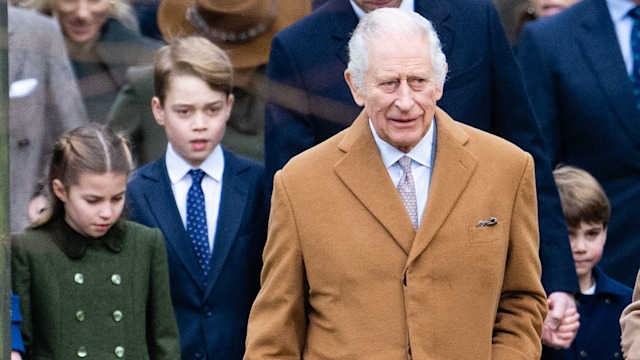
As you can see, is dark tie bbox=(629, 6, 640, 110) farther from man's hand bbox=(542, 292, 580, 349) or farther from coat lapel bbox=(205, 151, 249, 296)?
coat lapel bbox=(205, 151, 249, 296)

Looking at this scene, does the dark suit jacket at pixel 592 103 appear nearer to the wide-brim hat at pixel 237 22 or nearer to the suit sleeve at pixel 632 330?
the wide-brim hat at pixel 237 22

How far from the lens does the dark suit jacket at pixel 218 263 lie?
19.6ft

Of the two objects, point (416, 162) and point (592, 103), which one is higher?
point (416, 162)

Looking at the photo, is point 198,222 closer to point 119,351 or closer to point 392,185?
point 119,351

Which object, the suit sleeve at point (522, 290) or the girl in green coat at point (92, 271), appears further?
the girl in green coat at point (92, 271)

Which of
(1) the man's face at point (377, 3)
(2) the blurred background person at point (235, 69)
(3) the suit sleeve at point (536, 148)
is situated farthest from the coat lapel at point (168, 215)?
(3) the suit sleeve at point (536, 148)

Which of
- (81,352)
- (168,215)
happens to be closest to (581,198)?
(168,215)

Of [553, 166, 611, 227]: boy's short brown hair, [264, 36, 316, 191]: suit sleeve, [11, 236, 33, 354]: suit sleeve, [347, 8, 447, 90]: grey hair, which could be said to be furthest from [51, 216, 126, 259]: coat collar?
[553, 166, 611, 227]: boy's short brown hair

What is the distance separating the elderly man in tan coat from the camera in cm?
475

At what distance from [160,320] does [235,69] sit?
1.53 m

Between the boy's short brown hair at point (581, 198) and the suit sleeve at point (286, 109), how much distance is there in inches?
45.3

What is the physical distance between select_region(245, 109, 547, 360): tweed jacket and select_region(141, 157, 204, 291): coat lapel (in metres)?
1.06

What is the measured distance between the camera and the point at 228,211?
6035 millimetres

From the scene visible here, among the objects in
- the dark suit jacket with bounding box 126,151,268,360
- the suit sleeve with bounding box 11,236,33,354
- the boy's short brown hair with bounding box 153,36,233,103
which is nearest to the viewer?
the suit sleeve with bounding box 11,236,33,354
